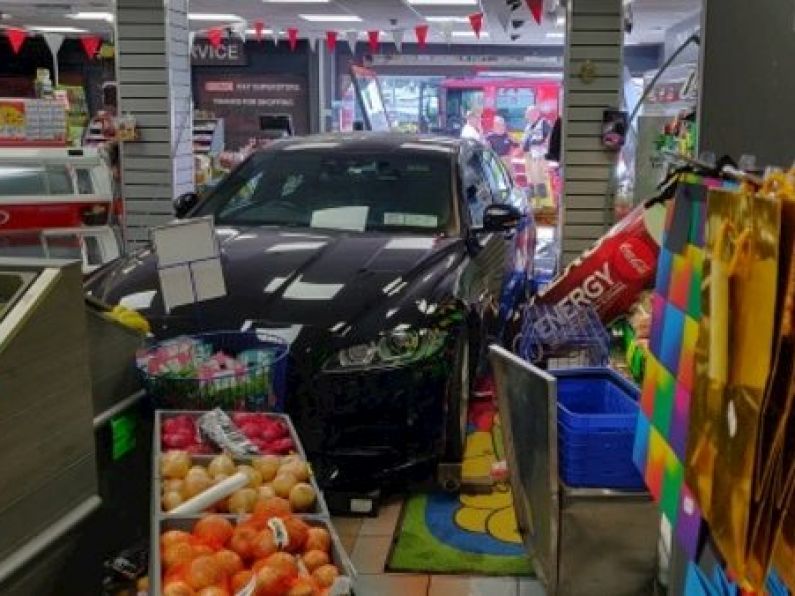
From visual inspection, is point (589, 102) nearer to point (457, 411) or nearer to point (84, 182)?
point (457, 411)

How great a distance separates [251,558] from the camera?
181 cm

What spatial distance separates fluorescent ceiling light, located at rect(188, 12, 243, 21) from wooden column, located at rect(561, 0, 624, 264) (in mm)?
7925

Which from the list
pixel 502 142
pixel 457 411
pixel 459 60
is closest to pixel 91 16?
pixel 502 142

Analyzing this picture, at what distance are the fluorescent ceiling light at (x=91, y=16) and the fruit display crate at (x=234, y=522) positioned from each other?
12.7 metres

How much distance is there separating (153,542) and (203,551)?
0.43 ft

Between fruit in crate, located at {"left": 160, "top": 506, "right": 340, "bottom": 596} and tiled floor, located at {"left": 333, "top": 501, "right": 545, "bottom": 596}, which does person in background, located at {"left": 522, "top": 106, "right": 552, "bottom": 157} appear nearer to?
tiled floor, located at {"left": 333, "top": 501, "right": 545, "bottom": 596}

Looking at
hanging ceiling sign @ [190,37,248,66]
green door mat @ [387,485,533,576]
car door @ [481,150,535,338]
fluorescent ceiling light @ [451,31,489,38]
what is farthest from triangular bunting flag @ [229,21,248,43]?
green door mat @ [387,485,533,576]

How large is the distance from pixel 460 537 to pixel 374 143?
2256 millimetres

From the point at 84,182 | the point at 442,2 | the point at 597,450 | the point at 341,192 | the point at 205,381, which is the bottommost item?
the point at 597,450

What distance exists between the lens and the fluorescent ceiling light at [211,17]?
13422 millimetres

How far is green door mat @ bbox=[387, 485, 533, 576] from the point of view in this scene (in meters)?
3.14

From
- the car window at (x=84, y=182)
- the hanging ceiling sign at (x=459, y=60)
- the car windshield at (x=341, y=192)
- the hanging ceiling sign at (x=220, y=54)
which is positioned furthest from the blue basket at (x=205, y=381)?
the hanging ceiling sign at (x=459, y=60)

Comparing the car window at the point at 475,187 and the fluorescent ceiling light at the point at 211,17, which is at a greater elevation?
the fluorescent ceiling light at the point at 211,17

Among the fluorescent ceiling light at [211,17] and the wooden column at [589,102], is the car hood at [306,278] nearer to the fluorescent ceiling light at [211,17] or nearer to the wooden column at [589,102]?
the wooden column at [589,102]
